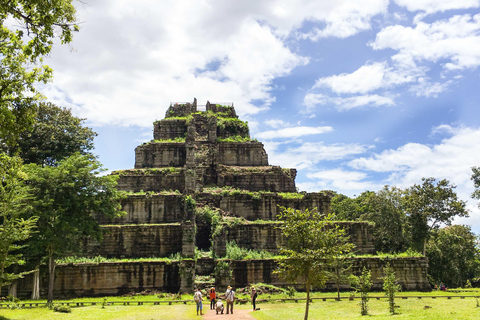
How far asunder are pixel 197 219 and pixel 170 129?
15512 mm

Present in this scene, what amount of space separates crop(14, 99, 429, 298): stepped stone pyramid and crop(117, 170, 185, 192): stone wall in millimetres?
102

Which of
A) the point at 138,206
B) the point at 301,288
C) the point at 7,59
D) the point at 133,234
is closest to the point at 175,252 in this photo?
the point at 133,234

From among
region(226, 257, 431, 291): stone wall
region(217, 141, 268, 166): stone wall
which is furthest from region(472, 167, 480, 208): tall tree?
region(217, 141, 268, 166): stone wall

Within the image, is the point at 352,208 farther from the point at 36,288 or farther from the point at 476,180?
the point at 36,288

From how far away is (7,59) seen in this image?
44.1 feet

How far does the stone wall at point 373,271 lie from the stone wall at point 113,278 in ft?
17.9

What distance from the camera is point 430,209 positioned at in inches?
1623

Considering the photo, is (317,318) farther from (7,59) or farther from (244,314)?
(7,59)

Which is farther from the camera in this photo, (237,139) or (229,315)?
(237,139)

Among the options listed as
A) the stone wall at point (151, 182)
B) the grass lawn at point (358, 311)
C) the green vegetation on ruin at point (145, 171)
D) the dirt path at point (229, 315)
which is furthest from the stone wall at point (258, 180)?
the dirt path at point (229, 315)

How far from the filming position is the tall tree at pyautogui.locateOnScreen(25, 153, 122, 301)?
25859 mm

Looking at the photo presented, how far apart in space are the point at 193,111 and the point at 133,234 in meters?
22.5

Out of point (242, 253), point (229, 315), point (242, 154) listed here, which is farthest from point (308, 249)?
point (242, 154)

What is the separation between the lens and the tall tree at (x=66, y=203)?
2586 cm
